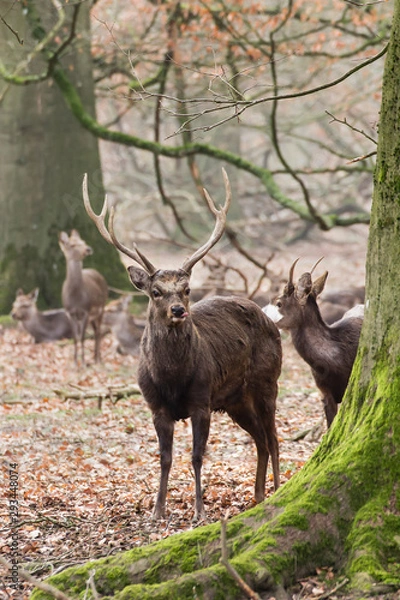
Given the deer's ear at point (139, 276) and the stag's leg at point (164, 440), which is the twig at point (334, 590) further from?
the deer's ear at point (139, 276)

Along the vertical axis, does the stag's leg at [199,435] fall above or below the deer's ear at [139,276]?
below

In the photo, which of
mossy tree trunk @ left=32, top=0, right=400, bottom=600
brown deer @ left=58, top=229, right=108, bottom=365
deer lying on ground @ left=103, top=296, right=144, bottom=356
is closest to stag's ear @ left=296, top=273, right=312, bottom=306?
mossy tree trunk @ left=32, top=0, right=400, bottom=600

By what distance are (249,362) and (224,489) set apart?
105 centimetres

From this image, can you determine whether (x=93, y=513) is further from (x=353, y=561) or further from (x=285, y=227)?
(x=285, y=227)

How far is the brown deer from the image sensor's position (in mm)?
15852

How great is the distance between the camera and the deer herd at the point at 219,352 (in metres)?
6.90

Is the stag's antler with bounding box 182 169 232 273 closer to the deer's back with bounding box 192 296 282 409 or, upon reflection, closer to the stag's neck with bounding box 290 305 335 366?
the deer's back with bounding box 192 296 282 409

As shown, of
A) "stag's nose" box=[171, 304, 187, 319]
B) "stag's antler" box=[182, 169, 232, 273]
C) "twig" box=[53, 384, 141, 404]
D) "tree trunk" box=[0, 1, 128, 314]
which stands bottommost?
"twig" box=[53, 384, 141, 404]

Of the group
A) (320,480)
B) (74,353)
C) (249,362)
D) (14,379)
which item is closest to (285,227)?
(74,353)

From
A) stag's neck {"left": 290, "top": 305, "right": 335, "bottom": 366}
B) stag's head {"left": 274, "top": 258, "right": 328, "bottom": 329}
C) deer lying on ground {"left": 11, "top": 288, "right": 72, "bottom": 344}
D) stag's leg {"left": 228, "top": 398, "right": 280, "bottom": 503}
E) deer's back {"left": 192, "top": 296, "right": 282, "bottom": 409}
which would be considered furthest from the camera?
deer lying on ground {"left": 11, "top": 288, "right": 72, "bottom": 344}

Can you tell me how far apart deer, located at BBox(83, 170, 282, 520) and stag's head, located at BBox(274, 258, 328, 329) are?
114cm

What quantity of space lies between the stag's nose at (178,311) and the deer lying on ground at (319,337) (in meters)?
1.88

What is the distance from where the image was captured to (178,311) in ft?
22.1

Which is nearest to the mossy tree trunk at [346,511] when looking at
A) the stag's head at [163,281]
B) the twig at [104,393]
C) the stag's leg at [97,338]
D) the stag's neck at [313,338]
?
the stag's head at [163,281]
